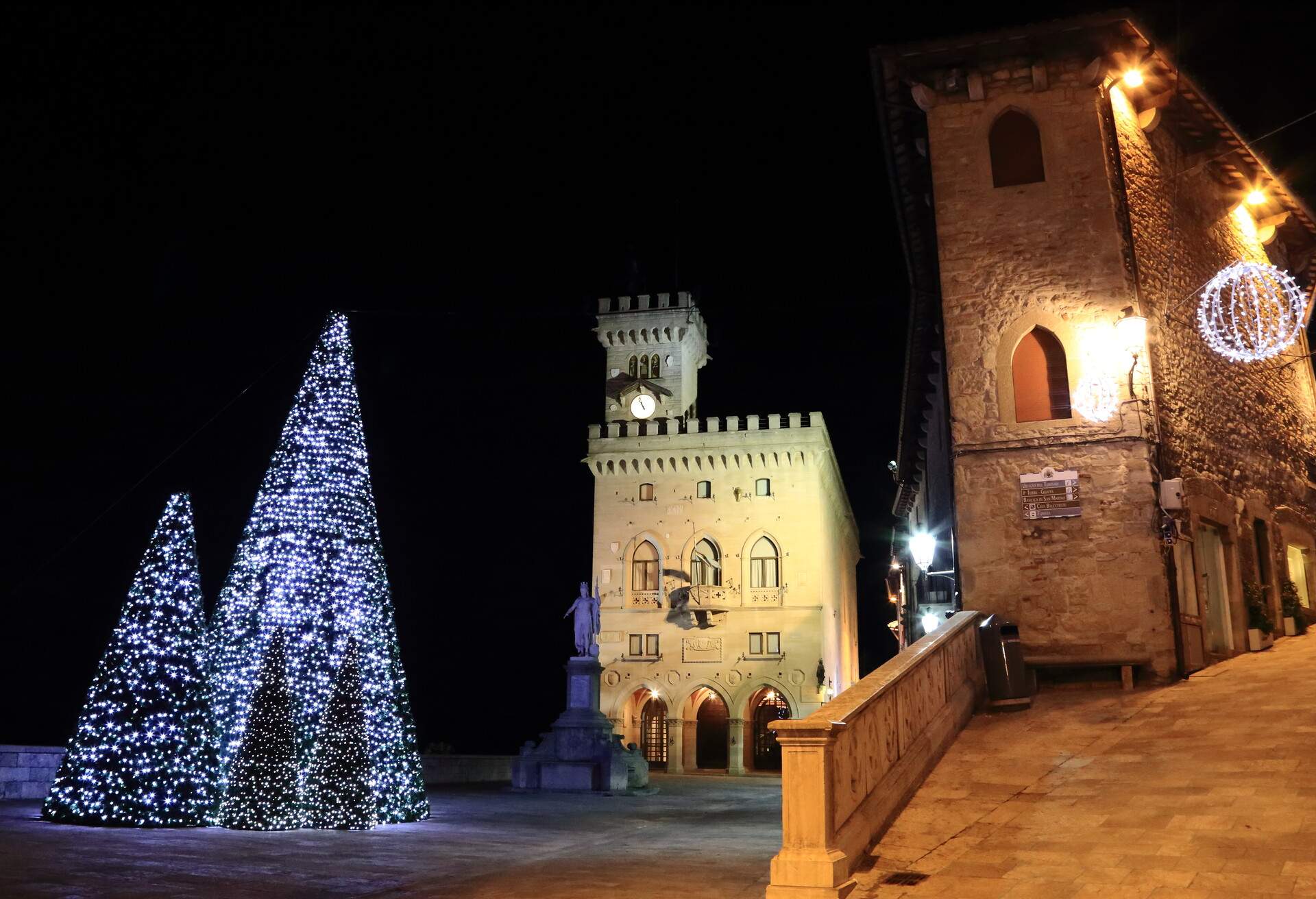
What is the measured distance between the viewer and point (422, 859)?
8.59 metres

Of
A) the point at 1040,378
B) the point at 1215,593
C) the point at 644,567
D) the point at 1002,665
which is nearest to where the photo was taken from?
the point at 1002,665

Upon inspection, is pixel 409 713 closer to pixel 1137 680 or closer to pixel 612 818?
pixel 612 818

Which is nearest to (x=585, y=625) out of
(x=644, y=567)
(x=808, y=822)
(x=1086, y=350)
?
(x=1086, y=350)

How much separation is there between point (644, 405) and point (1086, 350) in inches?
1193

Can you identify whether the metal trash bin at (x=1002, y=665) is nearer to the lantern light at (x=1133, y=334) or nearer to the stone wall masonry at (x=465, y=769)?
the lantern light at (x=1133, y=334)

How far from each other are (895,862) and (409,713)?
7654 mm

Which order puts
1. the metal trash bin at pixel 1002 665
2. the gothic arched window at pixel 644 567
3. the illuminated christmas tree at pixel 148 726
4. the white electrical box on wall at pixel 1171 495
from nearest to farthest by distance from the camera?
the metal trash bin at pixel 1002 665
the illuminated christmas tree at pixel 148 726
the white electrical box on wall at pixel 1171 495
the gothic arched window at pixel 644 567

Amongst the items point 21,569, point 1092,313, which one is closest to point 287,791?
point 1092,313

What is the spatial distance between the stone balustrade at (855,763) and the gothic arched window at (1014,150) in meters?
7.53

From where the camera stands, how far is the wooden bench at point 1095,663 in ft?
39.4

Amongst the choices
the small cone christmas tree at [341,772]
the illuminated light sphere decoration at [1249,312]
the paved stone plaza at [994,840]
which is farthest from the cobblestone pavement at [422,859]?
the illuminated light sphere decoration at [1249,312]

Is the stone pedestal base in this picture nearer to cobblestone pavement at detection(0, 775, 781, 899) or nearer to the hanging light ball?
cobblestone pavement at detection(0, 775, 781, 899)

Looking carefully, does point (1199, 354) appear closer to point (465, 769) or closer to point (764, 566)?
point (465, 769)

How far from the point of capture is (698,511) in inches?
1505
